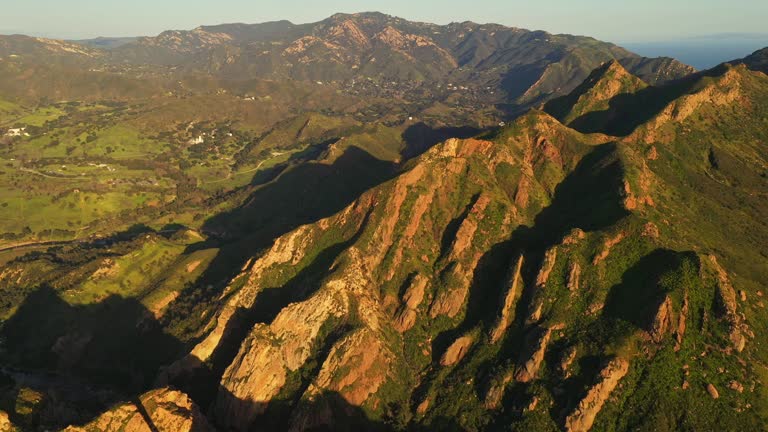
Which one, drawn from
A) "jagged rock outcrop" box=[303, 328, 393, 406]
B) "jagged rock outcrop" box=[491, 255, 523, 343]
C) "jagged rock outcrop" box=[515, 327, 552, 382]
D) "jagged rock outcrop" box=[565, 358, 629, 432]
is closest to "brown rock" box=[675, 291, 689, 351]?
"jagged rock outcrop" box=[565, 358, 629, 432]

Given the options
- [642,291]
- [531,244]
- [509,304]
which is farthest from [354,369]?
[642,291]

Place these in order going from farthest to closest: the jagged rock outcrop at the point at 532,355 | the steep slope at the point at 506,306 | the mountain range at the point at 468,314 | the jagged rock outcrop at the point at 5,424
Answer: the jagged rock outcrop at the point at 532,355 → the steep slope at the point at 506,306 → the mountain range at the point at 468,314 → the jagged rock outcrop at the point at 5,424

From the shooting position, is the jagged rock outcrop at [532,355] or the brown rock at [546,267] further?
the brown rock at [546,267]

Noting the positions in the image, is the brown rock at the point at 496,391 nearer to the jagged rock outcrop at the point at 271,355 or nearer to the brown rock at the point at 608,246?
the brown rock at the point at 608,246

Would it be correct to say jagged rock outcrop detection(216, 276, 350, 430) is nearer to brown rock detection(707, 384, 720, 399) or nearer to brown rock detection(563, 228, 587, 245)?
brown rock detection(563, 228, 587, 245)

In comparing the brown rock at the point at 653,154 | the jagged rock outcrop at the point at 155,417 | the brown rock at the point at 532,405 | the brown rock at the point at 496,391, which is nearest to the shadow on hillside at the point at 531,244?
the brown rock at the point at 496,391

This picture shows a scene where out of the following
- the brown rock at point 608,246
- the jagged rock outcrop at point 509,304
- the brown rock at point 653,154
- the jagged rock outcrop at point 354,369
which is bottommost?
the jagged rock outcrop at point 354,369

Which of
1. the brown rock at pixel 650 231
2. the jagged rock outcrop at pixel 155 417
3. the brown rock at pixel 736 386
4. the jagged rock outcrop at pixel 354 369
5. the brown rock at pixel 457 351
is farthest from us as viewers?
the brown rock at pixel 650 231

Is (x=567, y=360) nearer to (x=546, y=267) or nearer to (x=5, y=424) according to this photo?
(x=546, y=267)
